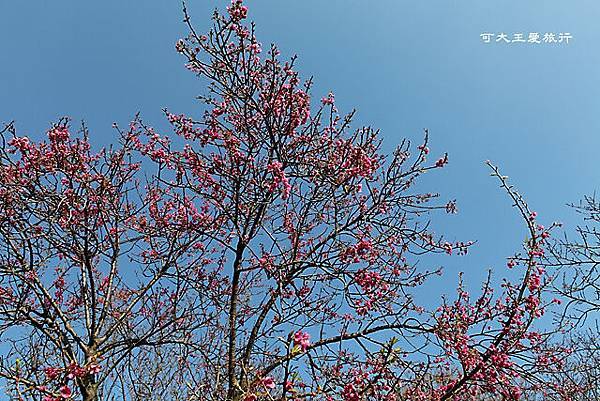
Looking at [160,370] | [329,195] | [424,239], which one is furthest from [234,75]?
[160,370]

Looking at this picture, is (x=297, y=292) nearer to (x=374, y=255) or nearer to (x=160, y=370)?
(x=374, y=255)

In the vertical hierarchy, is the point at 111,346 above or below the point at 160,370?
below

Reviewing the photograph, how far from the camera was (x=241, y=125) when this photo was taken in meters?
5.34

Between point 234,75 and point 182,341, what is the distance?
10.0 feet

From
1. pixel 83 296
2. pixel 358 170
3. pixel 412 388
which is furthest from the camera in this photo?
pixel 83 296

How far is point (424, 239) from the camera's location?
5.08 m

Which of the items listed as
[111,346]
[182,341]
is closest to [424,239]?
[182,341]

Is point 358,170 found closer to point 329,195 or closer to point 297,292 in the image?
point 329,195

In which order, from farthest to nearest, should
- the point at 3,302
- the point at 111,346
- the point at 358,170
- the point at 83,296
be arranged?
the point at 83,296, the point at 111,346, the point at 3,302, the point at 358,170

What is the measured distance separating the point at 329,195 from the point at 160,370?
18.6 feet

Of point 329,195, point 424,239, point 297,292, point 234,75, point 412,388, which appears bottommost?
point 412,388

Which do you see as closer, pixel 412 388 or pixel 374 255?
pixel 412 388

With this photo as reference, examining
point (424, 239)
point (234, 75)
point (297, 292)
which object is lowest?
point (297, 292)

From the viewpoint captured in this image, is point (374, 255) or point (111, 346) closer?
point (374, 255)
